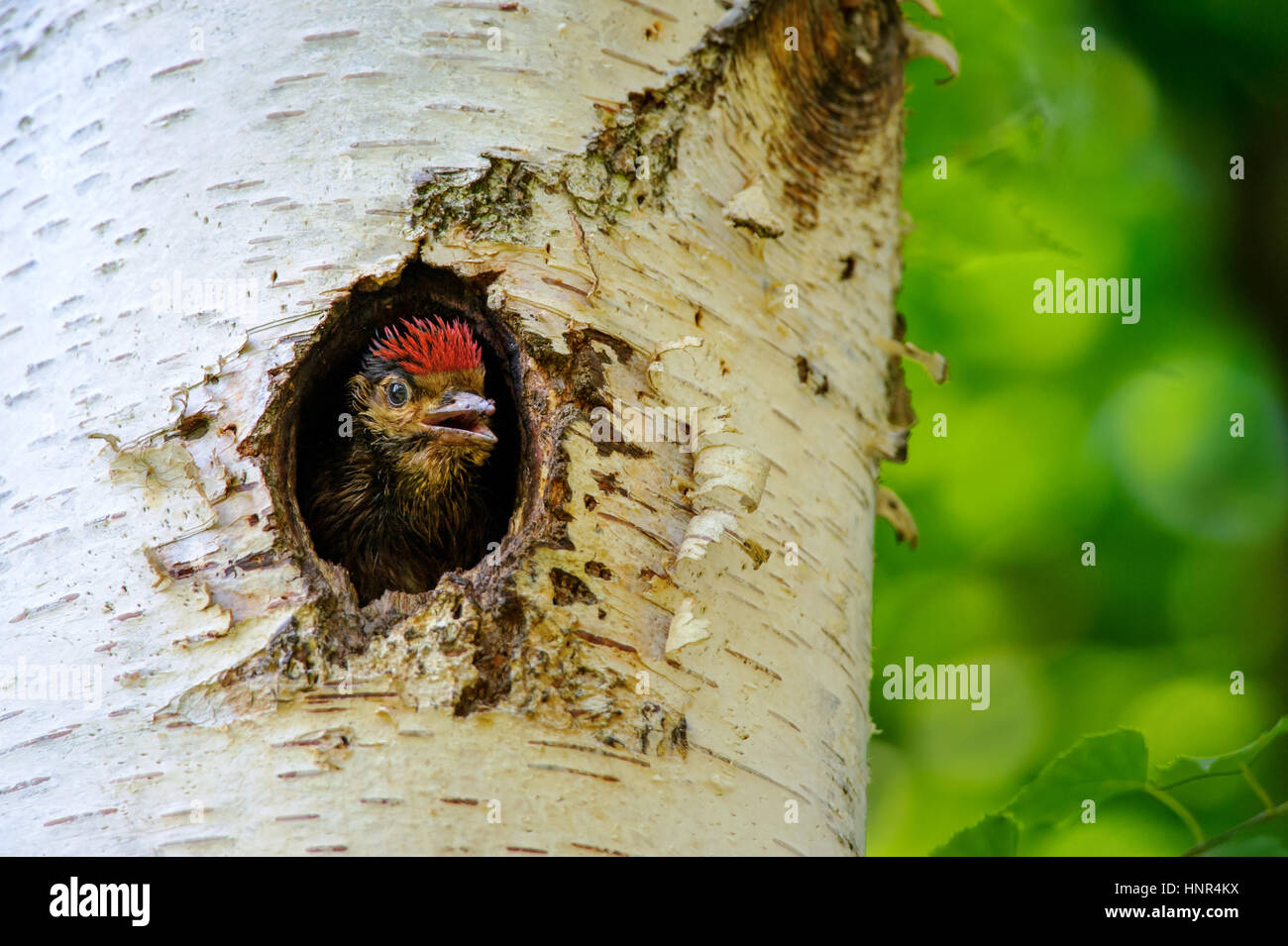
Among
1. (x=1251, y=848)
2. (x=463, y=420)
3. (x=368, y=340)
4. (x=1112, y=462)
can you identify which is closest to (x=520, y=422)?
(x=368, y=340)

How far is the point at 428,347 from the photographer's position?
3.37 meters

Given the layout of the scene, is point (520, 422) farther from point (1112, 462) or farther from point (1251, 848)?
point (1112, 462)

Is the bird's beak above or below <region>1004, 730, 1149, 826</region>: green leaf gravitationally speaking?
above

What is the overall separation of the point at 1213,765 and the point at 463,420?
2054mm

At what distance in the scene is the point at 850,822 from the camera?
6.92ft

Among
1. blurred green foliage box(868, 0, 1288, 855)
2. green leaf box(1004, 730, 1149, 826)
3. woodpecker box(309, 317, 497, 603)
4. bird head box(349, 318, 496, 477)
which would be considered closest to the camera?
green leaf box(1004, 730, 1149, 826)

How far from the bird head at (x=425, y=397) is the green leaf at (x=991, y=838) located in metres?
1.45

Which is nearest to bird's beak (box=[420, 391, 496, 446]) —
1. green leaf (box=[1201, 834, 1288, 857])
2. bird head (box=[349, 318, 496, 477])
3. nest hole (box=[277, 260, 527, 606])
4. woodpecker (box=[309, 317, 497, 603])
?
bird head (box=[349, 318, 496, 477])

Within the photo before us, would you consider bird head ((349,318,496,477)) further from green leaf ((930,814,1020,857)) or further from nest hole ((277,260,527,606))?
green leaf ((930,814,1020,857))

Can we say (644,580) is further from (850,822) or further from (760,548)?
(850,822)

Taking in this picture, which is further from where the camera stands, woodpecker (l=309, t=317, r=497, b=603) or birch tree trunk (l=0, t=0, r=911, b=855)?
woodpecker (l=309, t=317, r=497, b=603)

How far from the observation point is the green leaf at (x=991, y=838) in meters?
2.16

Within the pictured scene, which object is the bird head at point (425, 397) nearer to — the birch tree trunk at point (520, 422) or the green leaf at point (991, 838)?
the birch tree trunk at point (520, 422)

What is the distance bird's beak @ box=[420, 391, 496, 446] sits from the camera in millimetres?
2896
